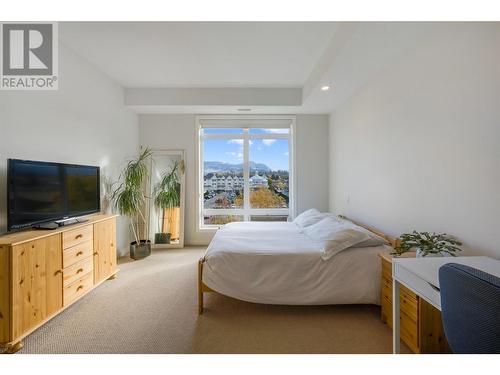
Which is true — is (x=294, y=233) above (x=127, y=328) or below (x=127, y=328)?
above

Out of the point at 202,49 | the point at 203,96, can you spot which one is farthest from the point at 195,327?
the point at 203,96

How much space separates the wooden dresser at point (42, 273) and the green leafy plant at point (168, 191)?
1705 millimetres

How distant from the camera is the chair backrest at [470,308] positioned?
74cm

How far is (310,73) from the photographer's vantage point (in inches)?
134

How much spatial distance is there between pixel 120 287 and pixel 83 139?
1886mm

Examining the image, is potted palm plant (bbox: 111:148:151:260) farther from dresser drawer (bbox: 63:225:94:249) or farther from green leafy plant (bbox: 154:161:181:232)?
dresser drawer (bbox: 63:225:94:249)

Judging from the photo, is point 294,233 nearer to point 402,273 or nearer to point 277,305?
point 277,305

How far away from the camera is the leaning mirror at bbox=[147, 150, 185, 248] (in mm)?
4379

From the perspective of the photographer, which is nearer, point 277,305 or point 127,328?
point 127,328

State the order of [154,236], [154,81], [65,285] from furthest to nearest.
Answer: [154,236] < [154,81] < [65,285]

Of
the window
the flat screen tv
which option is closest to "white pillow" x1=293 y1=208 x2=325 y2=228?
the window
